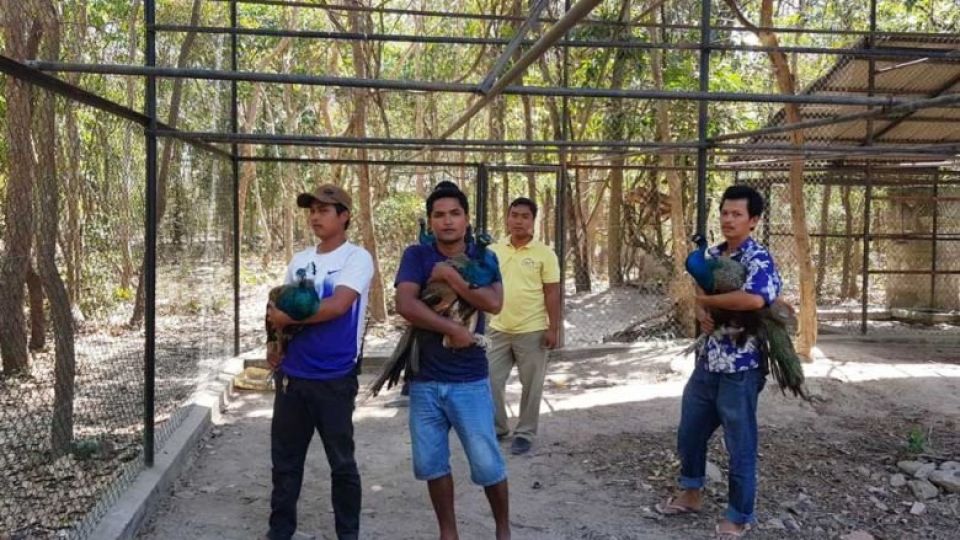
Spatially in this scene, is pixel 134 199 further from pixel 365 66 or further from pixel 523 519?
pixel 523 519

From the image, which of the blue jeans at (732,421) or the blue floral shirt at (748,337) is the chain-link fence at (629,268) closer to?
the blue jeans at (732,421)

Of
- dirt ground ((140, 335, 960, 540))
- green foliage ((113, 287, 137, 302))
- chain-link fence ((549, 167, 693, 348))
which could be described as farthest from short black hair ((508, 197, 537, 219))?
green foliage ((113, 287, 137, 302))

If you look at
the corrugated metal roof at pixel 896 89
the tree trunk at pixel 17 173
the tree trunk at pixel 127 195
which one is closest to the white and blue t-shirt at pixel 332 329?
the tree trunk at pixel 17 173

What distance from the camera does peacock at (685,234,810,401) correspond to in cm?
380

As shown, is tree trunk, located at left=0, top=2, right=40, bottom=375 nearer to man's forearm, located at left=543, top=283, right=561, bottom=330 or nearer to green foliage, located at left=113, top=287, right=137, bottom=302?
green foliage, located at left=113, top=287, right=137, bottom=302

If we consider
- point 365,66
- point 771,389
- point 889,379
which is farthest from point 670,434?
point 365,66

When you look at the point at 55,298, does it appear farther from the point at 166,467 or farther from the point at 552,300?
the point at 552,300

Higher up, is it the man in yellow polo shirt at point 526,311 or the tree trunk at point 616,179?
the tree trunk at point 616,179

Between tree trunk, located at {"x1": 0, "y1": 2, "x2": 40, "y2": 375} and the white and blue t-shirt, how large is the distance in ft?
8.73

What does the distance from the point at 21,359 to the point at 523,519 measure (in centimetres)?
502

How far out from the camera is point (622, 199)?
46.3 ft

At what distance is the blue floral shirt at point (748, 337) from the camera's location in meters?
3.80

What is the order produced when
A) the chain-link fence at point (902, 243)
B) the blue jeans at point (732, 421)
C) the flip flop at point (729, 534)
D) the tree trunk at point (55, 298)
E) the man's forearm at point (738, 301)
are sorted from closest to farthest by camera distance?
the man's forearm at point (738, 301)
the blue jeans at point (732, 421)
the flip flop at point (729, 534)
the tree trunk at point (55, 298)
the chain-link fence at point (902, 243)

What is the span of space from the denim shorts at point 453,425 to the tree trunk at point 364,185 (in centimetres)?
652
